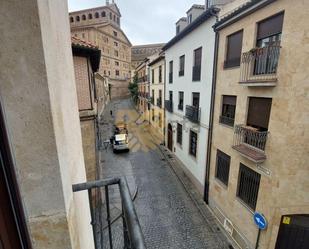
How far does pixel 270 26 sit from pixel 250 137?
3460 millimetres

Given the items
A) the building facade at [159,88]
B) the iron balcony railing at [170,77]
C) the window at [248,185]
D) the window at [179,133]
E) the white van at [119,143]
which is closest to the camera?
the window at [248,185]

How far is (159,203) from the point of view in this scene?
9211 mm

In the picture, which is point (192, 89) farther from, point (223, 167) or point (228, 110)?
point (223, 167)

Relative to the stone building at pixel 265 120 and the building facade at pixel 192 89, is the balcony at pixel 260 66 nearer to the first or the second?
the stone building at pixel 265 120

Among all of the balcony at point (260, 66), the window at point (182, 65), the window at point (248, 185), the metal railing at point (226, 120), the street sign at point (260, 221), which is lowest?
the street sign at point (260, 221)

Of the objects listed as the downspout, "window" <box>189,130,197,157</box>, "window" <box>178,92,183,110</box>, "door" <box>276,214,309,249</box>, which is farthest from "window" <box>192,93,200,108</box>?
"door" <box>276,214,309,249</box>

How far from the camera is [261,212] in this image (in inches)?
231

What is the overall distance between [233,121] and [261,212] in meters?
3.27

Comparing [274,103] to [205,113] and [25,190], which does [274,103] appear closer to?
[205,113]

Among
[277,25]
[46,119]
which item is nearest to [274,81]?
[277,25]

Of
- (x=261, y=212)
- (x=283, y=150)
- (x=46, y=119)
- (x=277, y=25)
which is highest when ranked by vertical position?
(x=277, y=25)

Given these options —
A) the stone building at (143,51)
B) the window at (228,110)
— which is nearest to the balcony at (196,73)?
the window at (228,110)

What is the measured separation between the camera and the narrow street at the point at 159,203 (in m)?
7.22

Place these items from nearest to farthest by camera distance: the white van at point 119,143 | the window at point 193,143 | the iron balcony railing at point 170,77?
the window at point 193,143 < the iron balcony railing at point 170,77 < the white van at point 119,143
